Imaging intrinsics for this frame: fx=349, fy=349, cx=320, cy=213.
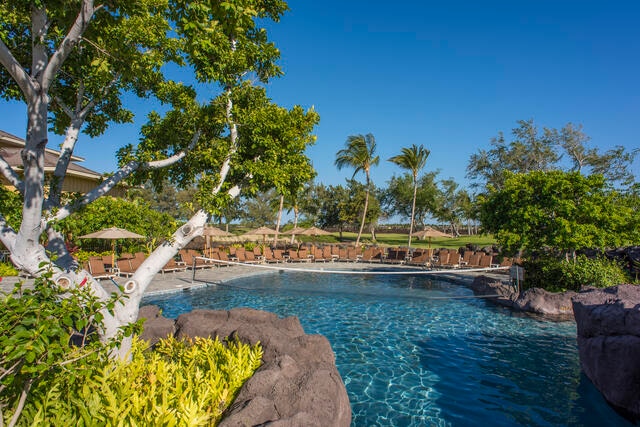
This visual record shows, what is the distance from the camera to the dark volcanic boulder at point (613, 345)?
5.47 meters

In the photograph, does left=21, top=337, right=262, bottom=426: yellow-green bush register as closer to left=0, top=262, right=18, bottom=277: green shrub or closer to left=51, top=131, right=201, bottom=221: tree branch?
left=51, top=131, right=201, bottom=221: tree branch

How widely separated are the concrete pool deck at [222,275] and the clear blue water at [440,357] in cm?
106

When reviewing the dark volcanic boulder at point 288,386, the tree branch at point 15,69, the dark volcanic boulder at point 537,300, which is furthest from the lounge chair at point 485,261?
the tree branch at point 15,69

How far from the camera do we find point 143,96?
6797mm

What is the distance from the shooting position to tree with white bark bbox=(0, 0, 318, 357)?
4.08 meters

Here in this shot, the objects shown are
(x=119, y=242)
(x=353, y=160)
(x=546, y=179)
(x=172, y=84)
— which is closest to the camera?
(x=172, y=84)

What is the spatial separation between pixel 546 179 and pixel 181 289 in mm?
14797

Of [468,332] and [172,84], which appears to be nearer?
[172,84]

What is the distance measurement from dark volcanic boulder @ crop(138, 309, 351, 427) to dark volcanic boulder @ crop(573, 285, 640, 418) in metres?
4.52

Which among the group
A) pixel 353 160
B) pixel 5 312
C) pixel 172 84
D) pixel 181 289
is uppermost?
pixel 353 160

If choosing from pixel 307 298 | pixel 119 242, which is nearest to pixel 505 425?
pixel 307 298

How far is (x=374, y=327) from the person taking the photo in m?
10.1

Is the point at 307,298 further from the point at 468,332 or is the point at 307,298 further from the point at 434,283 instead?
the point at 434,283

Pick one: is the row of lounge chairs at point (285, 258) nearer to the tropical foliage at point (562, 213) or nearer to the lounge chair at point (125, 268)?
the lounge chair at point (125, 268)
